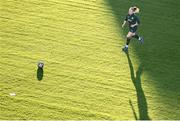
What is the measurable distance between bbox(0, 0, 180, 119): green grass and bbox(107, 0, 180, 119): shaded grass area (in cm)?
3

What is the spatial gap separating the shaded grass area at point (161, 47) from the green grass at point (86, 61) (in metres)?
0.03

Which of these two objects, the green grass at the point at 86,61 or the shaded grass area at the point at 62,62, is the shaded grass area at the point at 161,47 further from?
the shaded grass area at the point at 62,62

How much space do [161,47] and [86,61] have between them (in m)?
3.55

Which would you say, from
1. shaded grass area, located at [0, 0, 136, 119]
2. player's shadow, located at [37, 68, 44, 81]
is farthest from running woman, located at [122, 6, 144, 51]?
player's shadow, located at [37, 68, 44, 81]

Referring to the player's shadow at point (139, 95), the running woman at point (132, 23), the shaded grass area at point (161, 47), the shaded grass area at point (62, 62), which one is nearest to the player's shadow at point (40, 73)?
the shaded grass area at point (62, 62)

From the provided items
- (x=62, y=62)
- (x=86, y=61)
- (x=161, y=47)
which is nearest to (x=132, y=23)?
(x=161, y=47)

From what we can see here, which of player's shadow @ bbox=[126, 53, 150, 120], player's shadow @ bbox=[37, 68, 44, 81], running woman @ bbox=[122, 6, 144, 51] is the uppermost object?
running woman @ bbox=[122, 6, 144, 51]

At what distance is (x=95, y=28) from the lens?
1738 cm

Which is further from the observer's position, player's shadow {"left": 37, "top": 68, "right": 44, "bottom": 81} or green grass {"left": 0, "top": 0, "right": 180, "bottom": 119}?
player's shadow {"left": 37, "top": 68, "right": 44, "bottom": 81}

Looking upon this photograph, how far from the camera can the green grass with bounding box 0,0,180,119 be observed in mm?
13891

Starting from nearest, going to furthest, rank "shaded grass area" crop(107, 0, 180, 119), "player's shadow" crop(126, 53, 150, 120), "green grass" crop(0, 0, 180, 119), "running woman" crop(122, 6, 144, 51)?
"player's shadow" crop(126, 53, 150, 120)
"green grass" crop(0, 0, 180, 119)
"shaded grass area" crop(107, 0, 180, 119)
"running woman" crop(122, 6, 144, 51)

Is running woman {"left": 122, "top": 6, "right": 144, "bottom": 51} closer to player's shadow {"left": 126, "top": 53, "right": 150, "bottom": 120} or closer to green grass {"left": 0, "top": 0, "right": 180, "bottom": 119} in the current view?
green grass {"left": 0, "top": 0, "right": 180, "bottom": 119}

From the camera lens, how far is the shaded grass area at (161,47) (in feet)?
48.1

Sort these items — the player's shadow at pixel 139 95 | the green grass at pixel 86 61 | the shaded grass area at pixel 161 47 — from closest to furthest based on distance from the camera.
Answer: the player's shadow at pixel 139 95
the green grass at pixel 86 61
the shaded grass area at pixel 161 47
